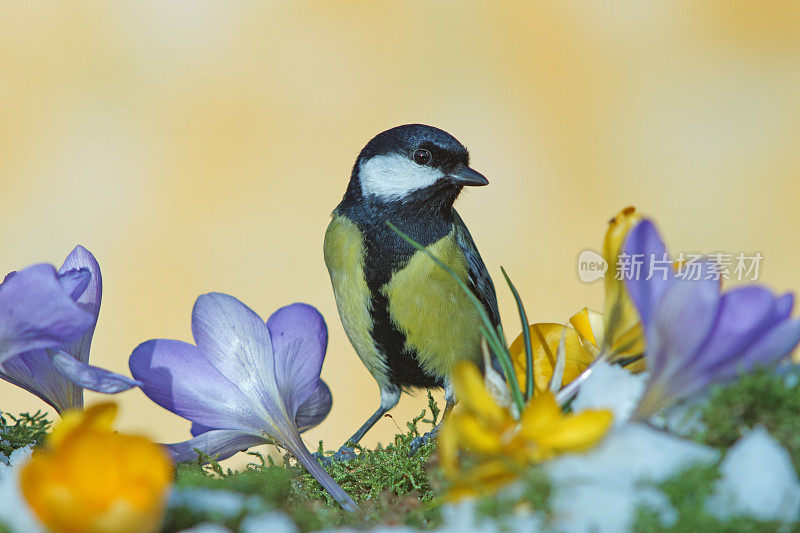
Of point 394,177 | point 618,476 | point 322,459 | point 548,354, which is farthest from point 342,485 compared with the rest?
point 394,177

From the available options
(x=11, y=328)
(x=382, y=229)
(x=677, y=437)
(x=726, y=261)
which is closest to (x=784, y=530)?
(x=677, y=437)

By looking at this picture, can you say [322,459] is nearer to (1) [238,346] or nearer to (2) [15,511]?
(1) [238,346]

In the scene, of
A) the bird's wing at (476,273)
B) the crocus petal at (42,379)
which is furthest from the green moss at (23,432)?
the bird's wing at (476,273)

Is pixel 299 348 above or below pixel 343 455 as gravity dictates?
above

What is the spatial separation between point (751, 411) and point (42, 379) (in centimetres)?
35

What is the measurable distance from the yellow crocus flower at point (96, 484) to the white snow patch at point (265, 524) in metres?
0.03

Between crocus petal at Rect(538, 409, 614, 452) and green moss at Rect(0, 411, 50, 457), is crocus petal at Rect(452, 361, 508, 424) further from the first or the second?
green moss at Rect(0, 411, 50, 457)

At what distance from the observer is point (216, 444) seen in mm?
428

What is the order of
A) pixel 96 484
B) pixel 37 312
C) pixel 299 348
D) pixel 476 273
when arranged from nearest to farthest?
pixel 96 484 → pixel 37 312 → pixel 299 348 → pixel 476 273

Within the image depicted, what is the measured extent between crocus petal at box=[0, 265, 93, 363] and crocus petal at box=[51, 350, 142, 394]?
12mm

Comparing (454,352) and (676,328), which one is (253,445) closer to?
(676,328)

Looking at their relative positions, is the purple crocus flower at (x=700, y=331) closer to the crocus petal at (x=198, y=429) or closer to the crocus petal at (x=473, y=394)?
the crocus petal at (x=473, y=394)

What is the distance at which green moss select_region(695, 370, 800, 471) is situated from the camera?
293 millimetres

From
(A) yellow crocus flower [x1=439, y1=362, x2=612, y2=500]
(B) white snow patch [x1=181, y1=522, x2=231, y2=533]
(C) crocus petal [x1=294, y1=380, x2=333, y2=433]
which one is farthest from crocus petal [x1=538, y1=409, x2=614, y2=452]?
(C) crocus petal [x1=294, y1=380, x2=333, y2=433]
